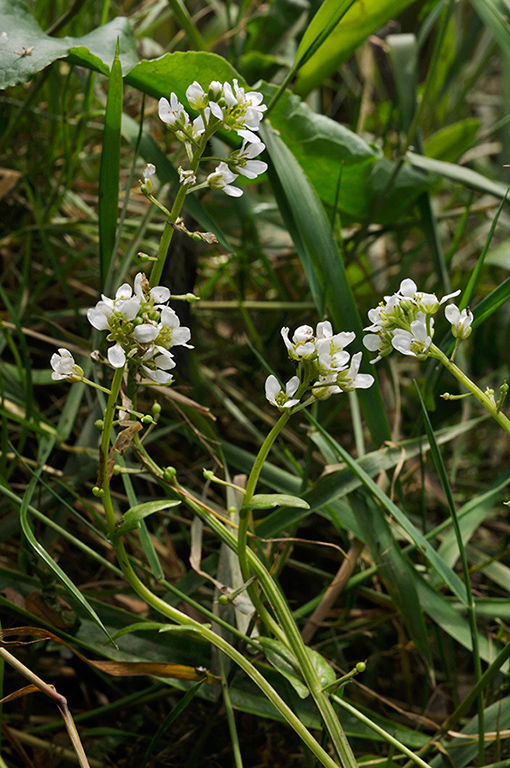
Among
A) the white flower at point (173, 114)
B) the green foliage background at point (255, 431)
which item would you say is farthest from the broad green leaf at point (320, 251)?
the white flower at point (173, 114)

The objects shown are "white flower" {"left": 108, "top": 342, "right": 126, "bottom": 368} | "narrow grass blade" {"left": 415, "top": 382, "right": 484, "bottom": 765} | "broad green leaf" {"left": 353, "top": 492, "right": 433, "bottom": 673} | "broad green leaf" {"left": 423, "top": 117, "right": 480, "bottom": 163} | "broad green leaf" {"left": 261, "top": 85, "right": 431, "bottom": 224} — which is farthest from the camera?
"broad green leaf" {"left": 423, "top": 117, "right": 480, "bottom": 163}

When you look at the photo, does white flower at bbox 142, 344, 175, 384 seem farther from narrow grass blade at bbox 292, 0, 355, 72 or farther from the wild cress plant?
narrow grass blade at bbox 292, 0, 355, 72

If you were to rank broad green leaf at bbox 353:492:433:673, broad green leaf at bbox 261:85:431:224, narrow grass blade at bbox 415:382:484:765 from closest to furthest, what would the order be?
narrow grass blade at bbox 415:382:484:765 < broad green leaf at bbox 353:492:433:673 < broad green leaf at bbox 261:85:431:224

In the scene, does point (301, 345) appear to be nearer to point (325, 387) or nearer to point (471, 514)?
point (325, 387)

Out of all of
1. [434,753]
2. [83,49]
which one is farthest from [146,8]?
[434,753]

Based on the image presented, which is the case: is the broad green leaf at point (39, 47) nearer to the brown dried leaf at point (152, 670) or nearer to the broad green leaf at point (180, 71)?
the broad green leaf at point (180, 71)

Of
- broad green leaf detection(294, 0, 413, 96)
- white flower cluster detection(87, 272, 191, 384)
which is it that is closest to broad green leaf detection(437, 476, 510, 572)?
white flower cluster detection(87, 272, 191, 384)

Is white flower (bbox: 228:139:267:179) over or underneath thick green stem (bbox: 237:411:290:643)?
over
